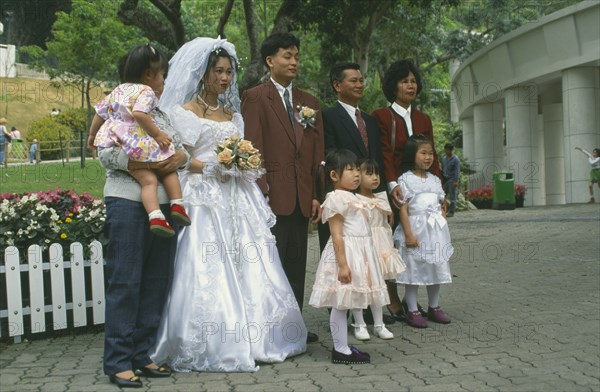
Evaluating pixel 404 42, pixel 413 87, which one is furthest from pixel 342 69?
pixel 404 42

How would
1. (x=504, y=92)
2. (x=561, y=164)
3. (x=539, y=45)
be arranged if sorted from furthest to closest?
1. (x=561, y=164)
2. (x=504, y=92)
3. (x=539, y=45)

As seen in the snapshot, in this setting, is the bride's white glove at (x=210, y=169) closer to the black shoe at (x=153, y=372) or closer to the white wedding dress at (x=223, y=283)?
the white wedding dress at (x=223, y=283)

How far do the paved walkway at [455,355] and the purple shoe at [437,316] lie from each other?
0.13 meters

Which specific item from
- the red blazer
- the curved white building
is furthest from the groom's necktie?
the curved white building

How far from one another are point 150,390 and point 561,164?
2940 centimetres

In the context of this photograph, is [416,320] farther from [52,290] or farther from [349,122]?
[52,290]

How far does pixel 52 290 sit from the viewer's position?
6.58 meters

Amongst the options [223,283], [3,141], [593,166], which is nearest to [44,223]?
Answer: [223,283]

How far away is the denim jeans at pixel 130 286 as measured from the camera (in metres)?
4.90

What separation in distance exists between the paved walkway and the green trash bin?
1525 centimetres

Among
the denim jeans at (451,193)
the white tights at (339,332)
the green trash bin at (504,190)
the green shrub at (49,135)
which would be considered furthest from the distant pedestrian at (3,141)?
the white tights at (339,332)

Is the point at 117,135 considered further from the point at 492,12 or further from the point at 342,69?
the point at 492,12

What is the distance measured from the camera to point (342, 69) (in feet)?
22.3

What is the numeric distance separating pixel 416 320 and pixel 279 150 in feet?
6.59
